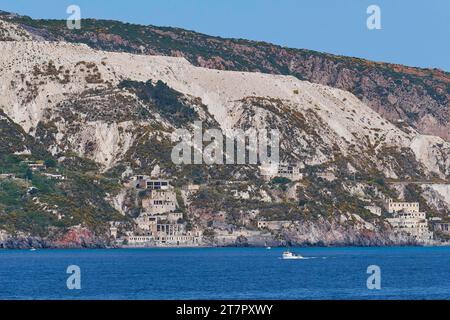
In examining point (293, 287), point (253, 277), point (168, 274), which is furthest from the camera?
point (168, 274)

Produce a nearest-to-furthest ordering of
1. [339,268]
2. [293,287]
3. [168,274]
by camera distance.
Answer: [293,287] < [168,274] < [339,268]
